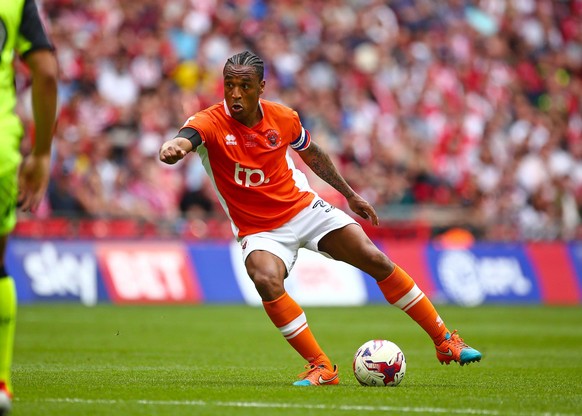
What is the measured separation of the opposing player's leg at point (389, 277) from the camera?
363 inches

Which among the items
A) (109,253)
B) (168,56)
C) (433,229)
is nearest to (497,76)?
(433,229)

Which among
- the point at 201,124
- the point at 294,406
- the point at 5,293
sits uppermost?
the point at 201,124

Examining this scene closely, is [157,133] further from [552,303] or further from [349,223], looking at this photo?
[349,223]

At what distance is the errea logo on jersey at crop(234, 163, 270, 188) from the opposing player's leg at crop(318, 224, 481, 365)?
2.50ft

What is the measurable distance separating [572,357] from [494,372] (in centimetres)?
219

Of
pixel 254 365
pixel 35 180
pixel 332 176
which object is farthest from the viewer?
pixel 254 365

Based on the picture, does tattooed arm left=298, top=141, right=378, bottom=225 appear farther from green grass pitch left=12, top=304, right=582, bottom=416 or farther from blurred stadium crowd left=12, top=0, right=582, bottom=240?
blurred stadium crowd left=12, top=0, right=582, bottom=240

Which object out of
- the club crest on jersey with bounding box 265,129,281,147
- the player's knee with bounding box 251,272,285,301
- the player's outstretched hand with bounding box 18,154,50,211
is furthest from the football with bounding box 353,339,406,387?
the player's outstretched hand with bounding box 18,154,50,211

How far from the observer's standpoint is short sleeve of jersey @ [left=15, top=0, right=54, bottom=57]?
6145 mm

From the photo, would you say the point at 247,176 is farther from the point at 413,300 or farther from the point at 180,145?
the point at 413,300

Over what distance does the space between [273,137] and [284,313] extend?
1535 millimetres

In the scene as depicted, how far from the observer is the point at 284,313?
877 cm

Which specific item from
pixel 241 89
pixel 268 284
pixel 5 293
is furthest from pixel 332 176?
pixel 5 293

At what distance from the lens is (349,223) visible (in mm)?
9320
